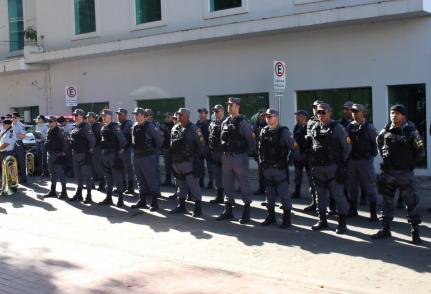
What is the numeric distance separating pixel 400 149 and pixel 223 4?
11110mm

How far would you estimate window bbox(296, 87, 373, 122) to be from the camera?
14.5 meters

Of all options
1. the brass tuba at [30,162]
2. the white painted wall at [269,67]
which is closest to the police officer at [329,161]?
the white painted wall at [269,67]

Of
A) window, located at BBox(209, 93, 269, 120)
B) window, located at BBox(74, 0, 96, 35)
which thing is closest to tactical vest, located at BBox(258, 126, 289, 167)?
window, located at BBox(209, 93, 269, 120)

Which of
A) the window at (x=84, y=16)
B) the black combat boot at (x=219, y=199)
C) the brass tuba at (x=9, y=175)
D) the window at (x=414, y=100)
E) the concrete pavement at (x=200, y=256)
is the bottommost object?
the concrete pavement at (x=200, y=256)

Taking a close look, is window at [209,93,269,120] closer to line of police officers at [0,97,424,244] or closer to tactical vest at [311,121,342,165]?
line of police officers at [0,97,424,244]

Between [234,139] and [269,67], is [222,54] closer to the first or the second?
[269,67]

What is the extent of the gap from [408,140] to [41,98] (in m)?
20.0

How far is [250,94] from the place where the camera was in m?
16.7

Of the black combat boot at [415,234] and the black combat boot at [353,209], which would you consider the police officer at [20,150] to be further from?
the black combat boot at [415,234]

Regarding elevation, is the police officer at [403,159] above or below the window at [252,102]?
below

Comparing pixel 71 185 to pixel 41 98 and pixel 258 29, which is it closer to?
pixel 258 29

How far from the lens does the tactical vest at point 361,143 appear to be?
887cm

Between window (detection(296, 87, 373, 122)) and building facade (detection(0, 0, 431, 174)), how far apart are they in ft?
0.09

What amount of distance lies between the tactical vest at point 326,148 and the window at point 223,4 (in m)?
9.55
